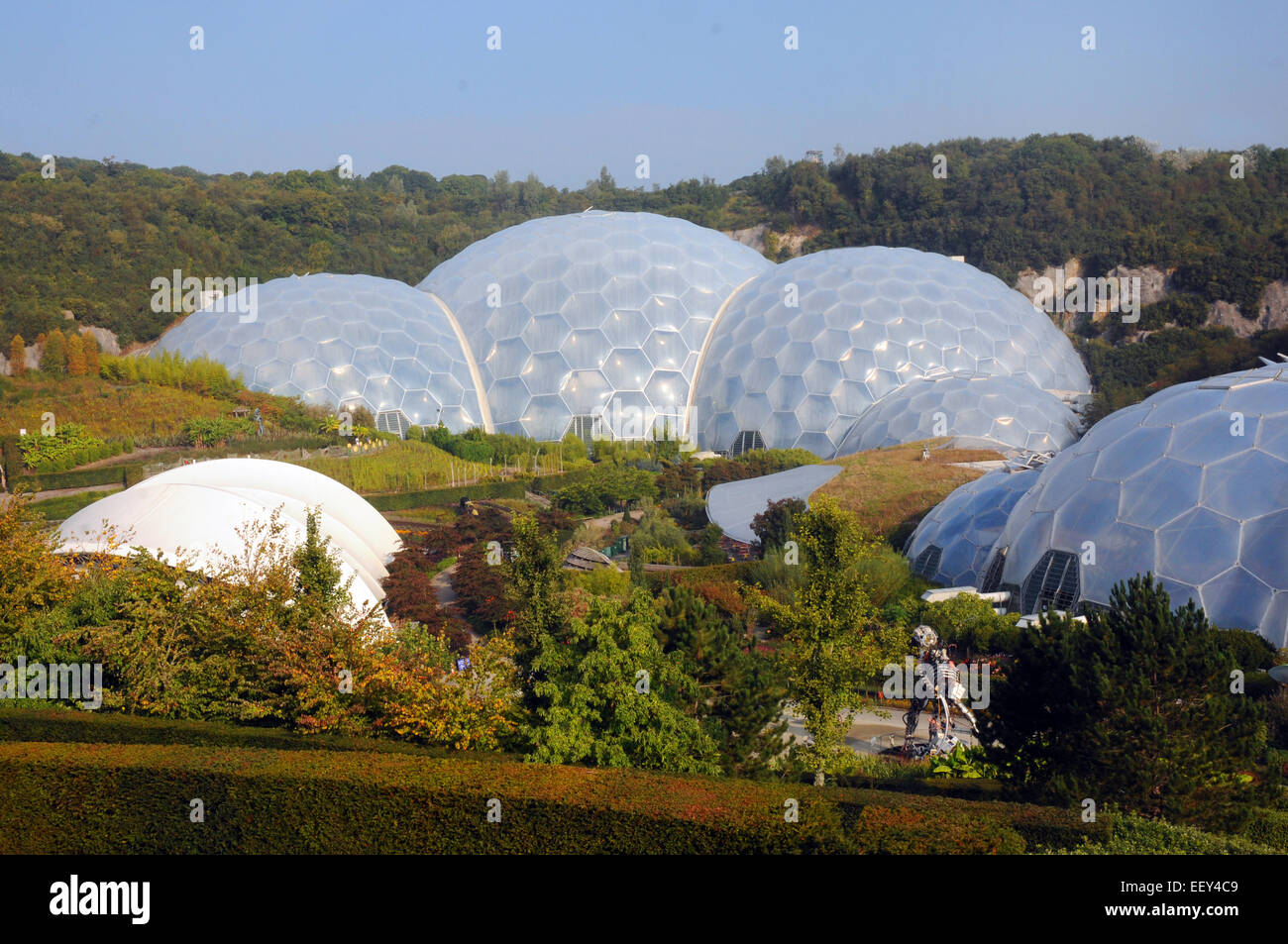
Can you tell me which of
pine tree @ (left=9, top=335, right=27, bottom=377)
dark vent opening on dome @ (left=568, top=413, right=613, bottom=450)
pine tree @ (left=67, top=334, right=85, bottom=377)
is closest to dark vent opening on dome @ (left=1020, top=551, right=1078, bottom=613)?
dark vent opening on dome @ (left=568, top=413, right=613, bottom=450)

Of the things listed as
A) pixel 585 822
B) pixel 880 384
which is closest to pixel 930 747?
pixel 585 822

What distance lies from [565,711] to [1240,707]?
6038 millimetres

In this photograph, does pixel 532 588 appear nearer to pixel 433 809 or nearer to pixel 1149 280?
pixel 433 809

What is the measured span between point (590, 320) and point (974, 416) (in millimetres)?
14218

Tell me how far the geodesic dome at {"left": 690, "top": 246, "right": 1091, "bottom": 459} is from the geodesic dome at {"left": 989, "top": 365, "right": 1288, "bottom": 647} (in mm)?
16240

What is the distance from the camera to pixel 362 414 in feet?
116

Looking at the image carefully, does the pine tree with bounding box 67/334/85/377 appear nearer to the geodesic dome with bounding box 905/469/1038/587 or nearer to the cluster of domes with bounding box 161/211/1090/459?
the cluster of domes with bounding box 161/211/1090/459

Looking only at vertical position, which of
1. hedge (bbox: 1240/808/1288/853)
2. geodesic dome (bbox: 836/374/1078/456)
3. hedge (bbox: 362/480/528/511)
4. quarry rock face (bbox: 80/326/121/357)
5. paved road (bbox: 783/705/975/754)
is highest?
quarry rock face (bbox: 80/326/121/357)

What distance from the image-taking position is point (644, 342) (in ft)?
123

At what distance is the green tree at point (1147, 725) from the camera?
871cm

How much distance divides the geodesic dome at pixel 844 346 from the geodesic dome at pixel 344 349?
9.23 metres

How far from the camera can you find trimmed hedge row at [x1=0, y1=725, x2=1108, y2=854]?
25.4 feet

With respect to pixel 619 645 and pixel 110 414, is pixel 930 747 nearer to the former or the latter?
pixel 619 645

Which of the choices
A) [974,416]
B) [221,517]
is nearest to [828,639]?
[221,517]
